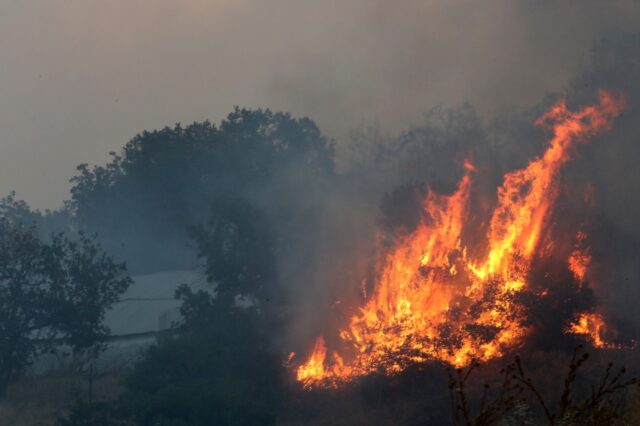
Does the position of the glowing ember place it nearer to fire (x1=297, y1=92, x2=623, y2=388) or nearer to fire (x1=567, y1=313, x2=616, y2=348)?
fire (x1=297, y1=92, x2=623, y2=388)

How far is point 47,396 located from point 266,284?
12.8m

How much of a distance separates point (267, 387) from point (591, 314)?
44.5ft

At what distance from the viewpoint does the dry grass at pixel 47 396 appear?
30.4 m

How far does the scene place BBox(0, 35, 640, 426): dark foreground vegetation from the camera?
25.0 metres

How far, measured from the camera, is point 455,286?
2927 cm

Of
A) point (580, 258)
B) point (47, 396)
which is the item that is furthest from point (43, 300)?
point (580, 258)

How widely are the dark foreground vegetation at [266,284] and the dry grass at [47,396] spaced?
0.13 metres

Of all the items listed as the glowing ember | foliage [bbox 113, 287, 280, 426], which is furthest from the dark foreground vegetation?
the glowing ember

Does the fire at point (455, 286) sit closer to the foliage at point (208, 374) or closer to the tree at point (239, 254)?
the foliage at point (208, 374)

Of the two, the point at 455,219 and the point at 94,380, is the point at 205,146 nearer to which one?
the point at 94,380

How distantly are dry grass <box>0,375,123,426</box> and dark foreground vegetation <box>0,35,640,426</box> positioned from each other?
13 centimetres

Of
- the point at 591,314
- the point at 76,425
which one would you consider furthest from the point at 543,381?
the point at 76,425

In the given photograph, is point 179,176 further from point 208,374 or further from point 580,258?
point 580,258

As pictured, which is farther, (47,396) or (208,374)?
(47,396)
